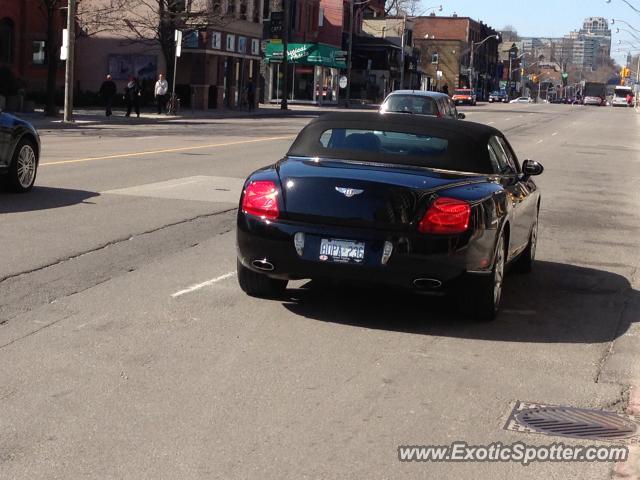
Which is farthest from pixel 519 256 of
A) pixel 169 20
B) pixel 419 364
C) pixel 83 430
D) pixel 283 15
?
pixel 283 15

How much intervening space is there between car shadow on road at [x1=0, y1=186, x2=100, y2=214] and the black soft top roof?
5.10 m

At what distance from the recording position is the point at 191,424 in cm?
523

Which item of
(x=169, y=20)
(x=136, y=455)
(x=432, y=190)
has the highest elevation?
(x=169, y=20)

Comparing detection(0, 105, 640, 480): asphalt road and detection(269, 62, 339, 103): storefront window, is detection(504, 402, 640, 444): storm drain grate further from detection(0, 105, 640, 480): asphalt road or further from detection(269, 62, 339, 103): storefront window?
detection(269, 62, 339, 103): storefront window

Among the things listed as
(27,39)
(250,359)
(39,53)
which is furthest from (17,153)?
(39,53)

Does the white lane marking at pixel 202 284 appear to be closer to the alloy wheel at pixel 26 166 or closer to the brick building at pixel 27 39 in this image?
the alloy wheel at pixel 26 166

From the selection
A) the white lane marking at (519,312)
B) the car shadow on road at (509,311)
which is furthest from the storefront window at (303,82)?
the white lane marking at (519,312)

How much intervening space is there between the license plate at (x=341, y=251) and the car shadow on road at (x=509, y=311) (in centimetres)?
39

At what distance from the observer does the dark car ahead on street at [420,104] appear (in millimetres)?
25578

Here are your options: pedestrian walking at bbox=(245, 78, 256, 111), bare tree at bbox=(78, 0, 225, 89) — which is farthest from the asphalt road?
pedestrian walking at bbox=(245, 78, 256, 111)

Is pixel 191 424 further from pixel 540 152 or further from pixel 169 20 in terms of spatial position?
pixel 169 20

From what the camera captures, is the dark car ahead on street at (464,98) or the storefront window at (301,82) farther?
the dark car ahead on street at (464,98)

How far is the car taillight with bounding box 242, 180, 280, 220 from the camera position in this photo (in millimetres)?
7512

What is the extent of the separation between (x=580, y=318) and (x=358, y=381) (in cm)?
280
